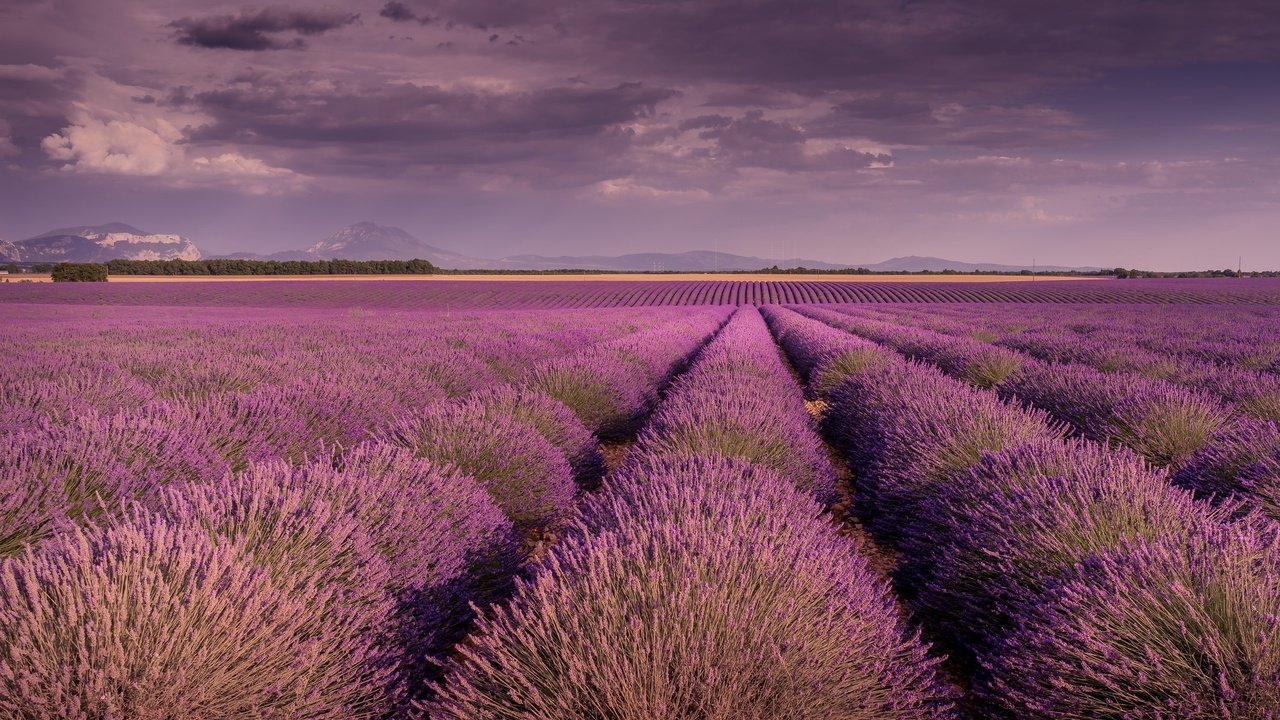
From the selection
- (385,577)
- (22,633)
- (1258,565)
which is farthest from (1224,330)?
(22,633)

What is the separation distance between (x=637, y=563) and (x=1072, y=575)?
Answer: 135 centimetres

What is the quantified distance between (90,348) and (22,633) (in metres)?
8.08

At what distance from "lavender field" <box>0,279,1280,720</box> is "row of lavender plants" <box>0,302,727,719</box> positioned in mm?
11

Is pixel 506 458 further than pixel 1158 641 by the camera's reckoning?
Yes

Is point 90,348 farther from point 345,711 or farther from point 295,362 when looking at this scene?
point 345,711

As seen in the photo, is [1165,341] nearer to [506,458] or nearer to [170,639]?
[506,458]

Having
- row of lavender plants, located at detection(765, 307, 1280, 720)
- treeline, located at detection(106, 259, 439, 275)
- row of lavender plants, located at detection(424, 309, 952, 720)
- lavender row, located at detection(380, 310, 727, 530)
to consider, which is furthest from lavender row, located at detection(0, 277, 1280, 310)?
treeline, located at detection(106, 259, 439, 275)

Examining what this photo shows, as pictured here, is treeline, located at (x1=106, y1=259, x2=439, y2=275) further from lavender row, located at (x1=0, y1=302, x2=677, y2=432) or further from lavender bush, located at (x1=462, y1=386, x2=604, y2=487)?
lavender bush, located at (x1=462, y1=386, x2=604, y2=487)

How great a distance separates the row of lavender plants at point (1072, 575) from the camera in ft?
5.05

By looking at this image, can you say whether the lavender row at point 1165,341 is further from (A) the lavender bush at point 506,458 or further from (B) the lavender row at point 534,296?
(B) the lavender row at point 534,296

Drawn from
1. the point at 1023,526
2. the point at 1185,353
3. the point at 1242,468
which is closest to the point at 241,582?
the point at 1023,526

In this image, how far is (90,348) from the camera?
7461 mm

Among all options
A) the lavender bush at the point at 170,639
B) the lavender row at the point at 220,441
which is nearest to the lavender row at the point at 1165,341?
the lavender row at the point at 220,441

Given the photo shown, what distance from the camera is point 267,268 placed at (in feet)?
232
